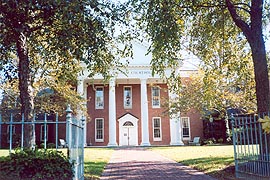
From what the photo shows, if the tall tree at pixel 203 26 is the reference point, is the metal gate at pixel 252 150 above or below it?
below

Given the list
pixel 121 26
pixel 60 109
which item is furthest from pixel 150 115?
pixel 121 26

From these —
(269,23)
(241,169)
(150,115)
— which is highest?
(269,23)

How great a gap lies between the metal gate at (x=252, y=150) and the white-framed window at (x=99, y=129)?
29718mm

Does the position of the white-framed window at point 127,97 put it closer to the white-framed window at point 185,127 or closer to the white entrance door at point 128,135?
the white entrance door at point 128,135

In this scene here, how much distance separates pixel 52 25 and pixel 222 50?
7284 millimetres

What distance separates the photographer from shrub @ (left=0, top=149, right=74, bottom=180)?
6.53 m

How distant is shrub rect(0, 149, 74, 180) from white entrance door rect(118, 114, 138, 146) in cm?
3107

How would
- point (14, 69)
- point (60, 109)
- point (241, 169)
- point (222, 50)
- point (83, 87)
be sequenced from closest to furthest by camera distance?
point (241, 169) < point (14, 69) < point (222, 50) < point (60, 109) < point (83, 87)

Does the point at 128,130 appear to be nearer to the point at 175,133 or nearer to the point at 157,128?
the point at 157,128

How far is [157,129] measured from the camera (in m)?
38.5

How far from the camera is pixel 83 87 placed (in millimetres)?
36906

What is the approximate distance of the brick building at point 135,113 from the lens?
3675 cm

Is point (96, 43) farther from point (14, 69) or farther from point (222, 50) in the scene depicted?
point (222, 50)

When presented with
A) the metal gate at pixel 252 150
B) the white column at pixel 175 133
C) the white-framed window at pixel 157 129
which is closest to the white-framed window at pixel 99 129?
the white-framed window at pixel 157 129
